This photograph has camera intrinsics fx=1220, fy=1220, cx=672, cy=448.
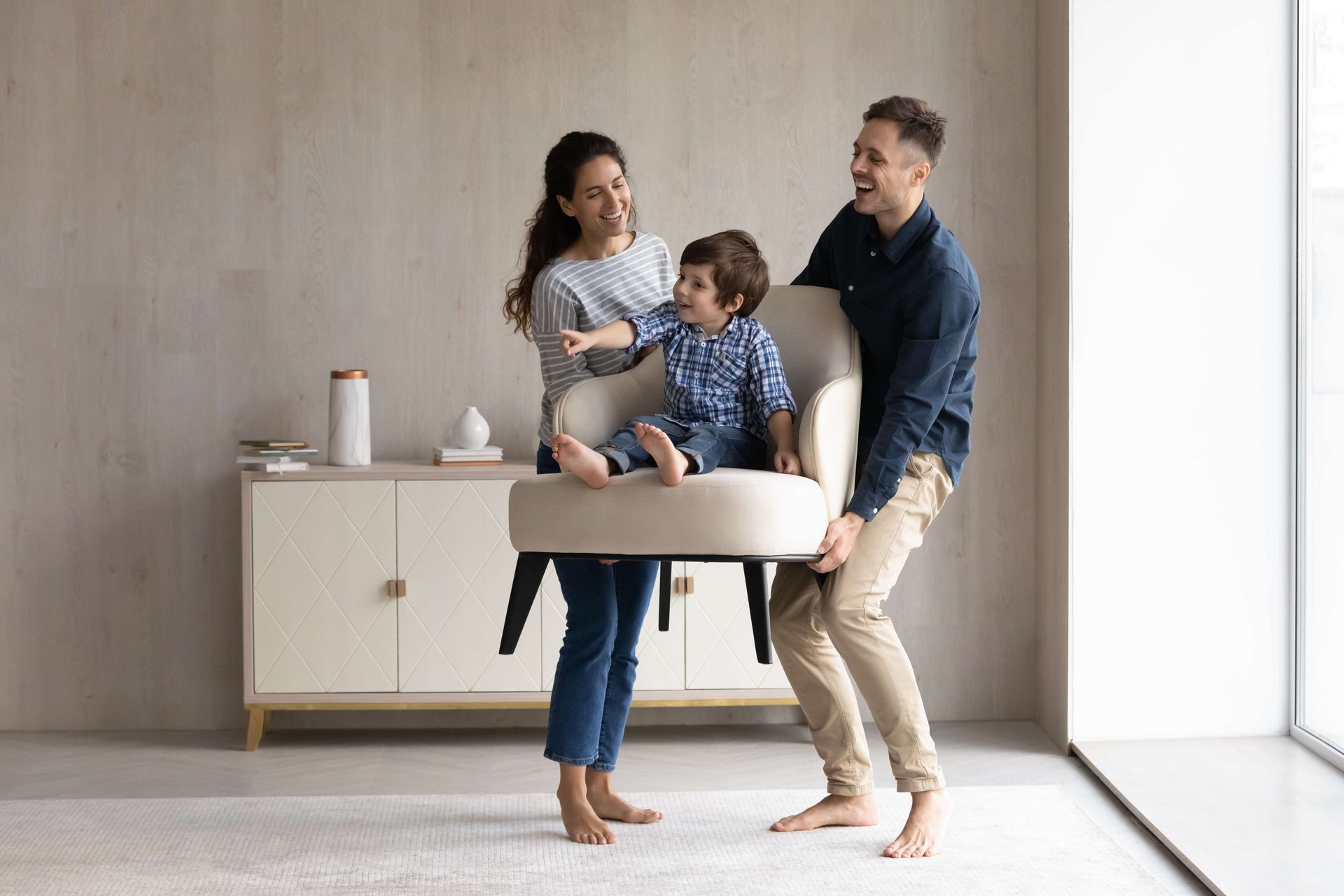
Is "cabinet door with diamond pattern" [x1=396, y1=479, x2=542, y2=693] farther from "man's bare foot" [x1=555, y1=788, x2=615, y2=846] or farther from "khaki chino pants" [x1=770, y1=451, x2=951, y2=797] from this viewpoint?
"khaki chino pants" [x1=770, y1=451, x2=951, y2=797]

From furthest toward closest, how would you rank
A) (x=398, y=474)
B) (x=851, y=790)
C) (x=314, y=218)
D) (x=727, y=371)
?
(x=314, y=218) < (x=398, y=474) < (x=851, y=790) < (x=727, y=371)

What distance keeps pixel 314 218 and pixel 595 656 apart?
1669 mm

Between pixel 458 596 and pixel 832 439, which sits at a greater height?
pixel 832 439

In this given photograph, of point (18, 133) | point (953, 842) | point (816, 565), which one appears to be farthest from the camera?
point (18, 133)

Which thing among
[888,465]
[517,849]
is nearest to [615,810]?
[517,849]

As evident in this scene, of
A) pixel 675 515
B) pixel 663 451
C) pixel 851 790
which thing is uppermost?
pixel 663 451

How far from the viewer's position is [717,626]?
10.7 ft

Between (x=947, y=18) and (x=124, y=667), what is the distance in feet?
9.74

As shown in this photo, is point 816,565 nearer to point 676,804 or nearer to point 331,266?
point 676,804

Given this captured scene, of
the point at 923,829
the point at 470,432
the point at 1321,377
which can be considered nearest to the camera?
the point at 923,829

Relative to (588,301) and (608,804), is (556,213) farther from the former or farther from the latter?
(608,804)

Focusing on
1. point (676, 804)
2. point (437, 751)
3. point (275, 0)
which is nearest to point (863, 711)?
point (676, 804)

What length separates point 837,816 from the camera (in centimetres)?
255

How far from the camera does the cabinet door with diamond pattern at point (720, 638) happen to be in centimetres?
326
